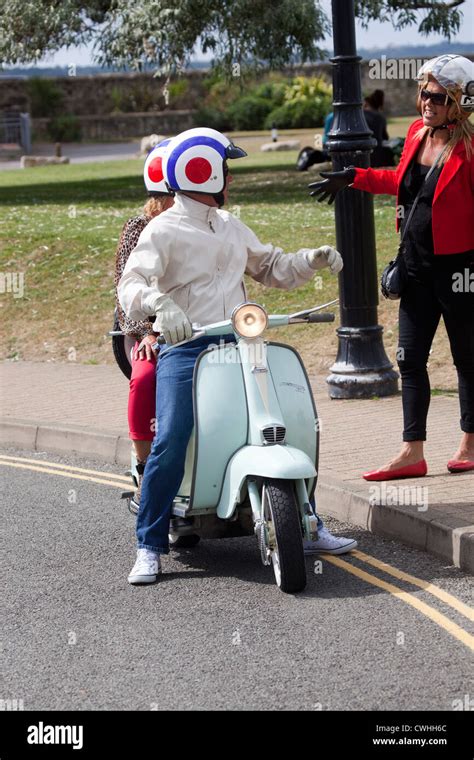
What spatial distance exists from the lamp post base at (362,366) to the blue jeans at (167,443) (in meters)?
3.78

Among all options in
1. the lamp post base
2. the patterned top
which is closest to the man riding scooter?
the patterned top

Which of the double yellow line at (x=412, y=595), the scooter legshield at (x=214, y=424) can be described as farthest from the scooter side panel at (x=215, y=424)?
the double yellow line at (x=412, y=595)

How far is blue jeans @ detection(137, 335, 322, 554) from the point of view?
19.8 feet

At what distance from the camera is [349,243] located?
384 inches

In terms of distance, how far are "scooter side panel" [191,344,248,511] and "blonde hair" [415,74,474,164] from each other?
184 centimetres

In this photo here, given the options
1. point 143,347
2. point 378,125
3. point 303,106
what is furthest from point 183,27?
point 303,106

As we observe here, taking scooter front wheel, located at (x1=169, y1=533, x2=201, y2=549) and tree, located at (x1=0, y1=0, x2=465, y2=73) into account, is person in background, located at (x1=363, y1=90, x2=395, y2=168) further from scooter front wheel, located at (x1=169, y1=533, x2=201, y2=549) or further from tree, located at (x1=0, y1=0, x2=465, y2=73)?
scooter front wheel, located at (x1=169, y1=533, x2=201, y2=549)

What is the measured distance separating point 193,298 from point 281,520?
45.1 inches

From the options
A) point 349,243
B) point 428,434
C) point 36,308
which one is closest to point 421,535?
point 428,434

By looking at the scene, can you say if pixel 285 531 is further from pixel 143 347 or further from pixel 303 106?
pixel 303 106

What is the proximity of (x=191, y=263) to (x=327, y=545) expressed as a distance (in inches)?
57.7

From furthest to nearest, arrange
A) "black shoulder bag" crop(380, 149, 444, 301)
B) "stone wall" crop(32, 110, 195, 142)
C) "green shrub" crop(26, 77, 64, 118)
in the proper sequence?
1. "green shrub" crop(26, 77, 64, 118)
2. "stone wall" crop(32, 110, 195, 142)
3. "black shoulder bag" crop(380, 149, 444, 301)

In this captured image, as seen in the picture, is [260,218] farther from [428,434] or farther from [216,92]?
[216,92]

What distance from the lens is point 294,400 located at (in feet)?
20.0
